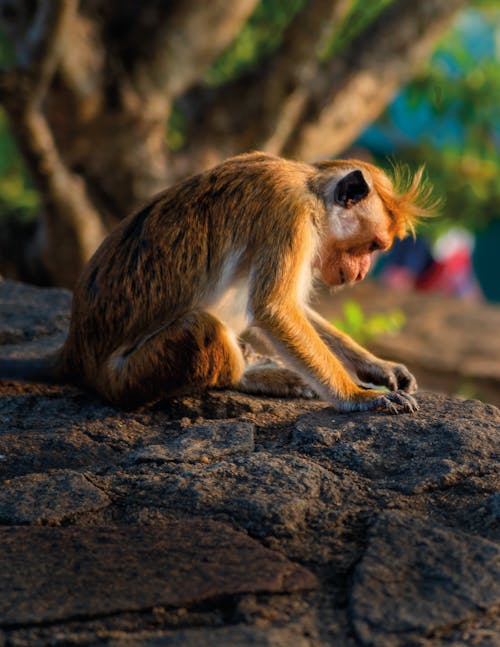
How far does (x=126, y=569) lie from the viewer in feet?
7.37

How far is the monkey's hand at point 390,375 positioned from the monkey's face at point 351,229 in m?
0.34

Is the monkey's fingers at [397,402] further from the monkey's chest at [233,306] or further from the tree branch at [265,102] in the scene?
the tree branch at [265,102]

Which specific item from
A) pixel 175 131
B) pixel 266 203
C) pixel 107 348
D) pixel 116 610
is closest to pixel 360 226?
pixel 266 203

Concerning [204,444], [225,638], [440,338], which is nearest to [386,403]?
[204,444]

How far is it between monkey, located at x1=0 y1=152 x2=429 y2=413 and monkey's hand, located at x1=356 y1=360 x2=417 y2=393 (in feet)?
0.08

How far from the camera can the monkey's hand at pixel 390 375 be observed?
3.64m

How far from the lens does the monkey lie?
10.7ft

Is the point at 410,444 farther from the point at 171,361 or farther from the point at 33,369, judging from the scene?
the point at 33,369

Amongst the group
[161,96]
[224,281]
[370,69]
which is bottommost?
[224,281]

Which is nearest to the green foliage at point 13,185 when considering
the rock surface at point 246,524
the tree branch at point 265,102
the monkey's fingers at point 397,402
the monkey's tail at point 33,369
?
the tree branch at point 265,102

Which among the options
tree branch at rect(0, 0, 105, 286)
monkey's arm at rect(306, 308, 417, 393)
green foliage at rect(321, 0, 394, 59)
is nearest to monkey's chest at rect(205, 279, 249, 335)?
monkey's arm at rect(306, 308, 417, 393)

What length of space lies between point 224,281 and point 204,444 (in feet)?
2.27

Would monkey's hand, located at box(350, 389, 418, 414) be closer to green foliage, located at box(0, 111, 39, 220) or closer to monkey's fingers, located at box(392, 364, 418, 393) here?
monkey's fingers, located at box(392, 364, 418, 393)

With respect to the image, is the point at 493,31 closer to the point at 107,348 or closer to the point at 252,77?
the point at 252,77
